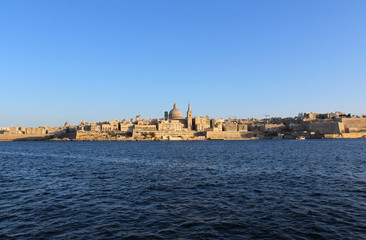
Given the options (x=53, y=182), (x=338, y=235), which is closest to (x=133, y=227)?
(x=338, y=235)

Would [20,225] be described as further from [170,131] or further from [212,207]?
[170,131]

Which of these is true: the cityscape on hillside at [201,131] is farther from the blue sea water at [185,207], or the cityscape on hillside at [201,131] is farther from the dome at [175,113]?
the blue sea water at [185,207]

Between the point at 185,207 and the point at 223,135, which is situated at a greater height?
the point at 223,135

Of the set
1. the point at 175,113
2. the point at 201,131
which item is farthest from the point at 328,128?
the point at 175,113

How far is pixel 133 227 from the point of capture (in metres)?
8.04

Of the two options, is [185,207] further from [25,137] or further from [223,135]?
[25,137]

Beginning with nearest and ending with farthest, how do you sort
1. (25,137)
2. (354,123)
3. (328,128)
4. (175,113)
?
1. (328,128)
2. (354,123)
3. (25,137)
4. (175,113)

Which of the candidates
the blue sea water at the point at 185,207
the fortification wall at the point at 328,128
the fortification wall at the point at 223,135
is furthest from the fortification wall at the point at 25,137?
the blue sea water at the point at 185,207

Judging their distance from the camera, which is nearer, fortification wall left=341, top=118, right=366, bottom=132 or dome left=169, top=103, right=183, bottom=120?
fortification wall left=341, top=118, right=366, bottom=132

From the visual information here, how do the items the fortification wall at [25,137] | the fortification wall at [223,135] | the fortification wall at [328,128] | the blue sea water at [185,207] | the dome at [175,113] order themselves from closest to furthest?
1. the blue sea water at [185,207]
2. the fortification wall at [328,128]
3. the fortification wall at [223,135]
4. the fortification wall at [25,137]
5. the dome at [175,113]

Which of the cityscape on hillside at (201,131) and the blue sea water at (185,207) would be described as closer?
the blue sea water at (185,207)

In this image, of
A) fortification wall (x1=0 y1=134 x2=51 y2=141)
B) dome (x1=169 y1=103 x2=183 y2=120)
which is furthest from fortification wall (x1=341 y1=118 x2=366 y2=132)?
fortification wall (x1=0 y1=134 x2=51 y2=141)

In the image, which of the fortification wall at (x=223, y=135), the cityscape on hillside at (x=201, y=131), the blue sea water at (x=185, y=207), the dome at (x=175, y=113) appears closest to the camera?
the blue sea water at (x=185, y=207)

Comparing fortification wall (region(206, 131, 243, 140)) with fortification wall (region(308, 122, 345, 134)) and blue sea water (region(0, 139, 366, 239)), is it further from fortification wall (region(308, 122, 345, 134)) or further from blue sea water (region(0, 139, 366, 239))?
blue sea water (region(0, 139, 366, 239))
